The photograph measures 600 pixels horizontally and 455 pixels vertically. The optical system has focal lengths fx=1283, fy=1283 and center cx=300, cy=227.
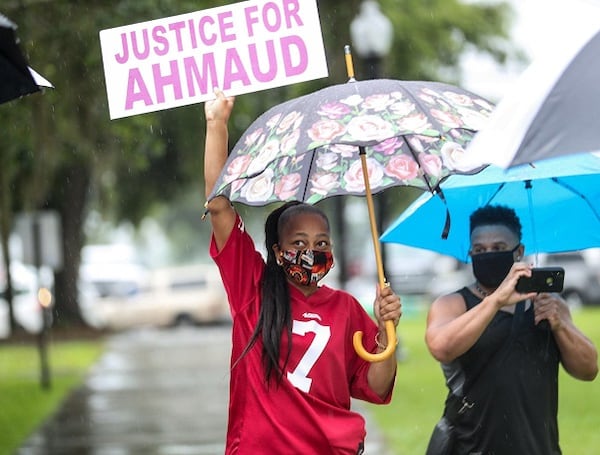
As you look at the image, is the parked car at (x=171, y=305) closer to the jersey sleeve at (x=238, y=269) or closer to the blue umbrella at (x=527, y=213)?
the blue umbrella at (x=527, y=213)

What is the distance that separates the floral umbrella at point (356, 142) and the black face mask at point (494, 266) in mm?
407

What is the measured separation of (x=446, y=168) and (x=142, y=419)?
32.9 feet

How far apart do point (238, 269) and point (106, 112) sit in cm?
942

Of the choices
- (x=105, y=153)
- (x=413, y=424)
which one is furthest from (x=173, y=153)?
(x=413, y=424)

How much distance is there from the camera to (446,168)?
4.88 meters

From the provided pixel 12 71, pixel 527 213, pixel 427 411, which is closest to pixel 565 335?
pixel 527 213

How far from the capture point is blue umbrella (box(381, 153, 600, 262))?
5.67 meters

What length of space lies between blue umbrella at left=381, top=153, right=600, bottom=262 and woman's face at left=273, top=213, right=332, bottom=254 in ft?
2.81

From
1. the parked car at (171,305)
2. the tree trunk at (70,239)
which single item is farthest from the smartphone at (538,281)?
the parked car at (171,305)

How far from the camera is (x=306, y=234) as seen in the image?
16.0ft

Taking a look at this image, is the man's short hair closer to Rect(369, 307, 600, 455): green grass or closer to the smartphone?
the smartphone

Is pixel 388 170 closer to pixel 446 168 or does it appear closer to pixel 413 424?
pixel 446 168

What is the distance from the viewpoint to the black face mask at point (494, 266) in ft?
17.0

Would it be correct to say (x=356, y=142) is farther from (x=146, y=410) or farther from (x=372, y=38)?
(x=372, y=38)
